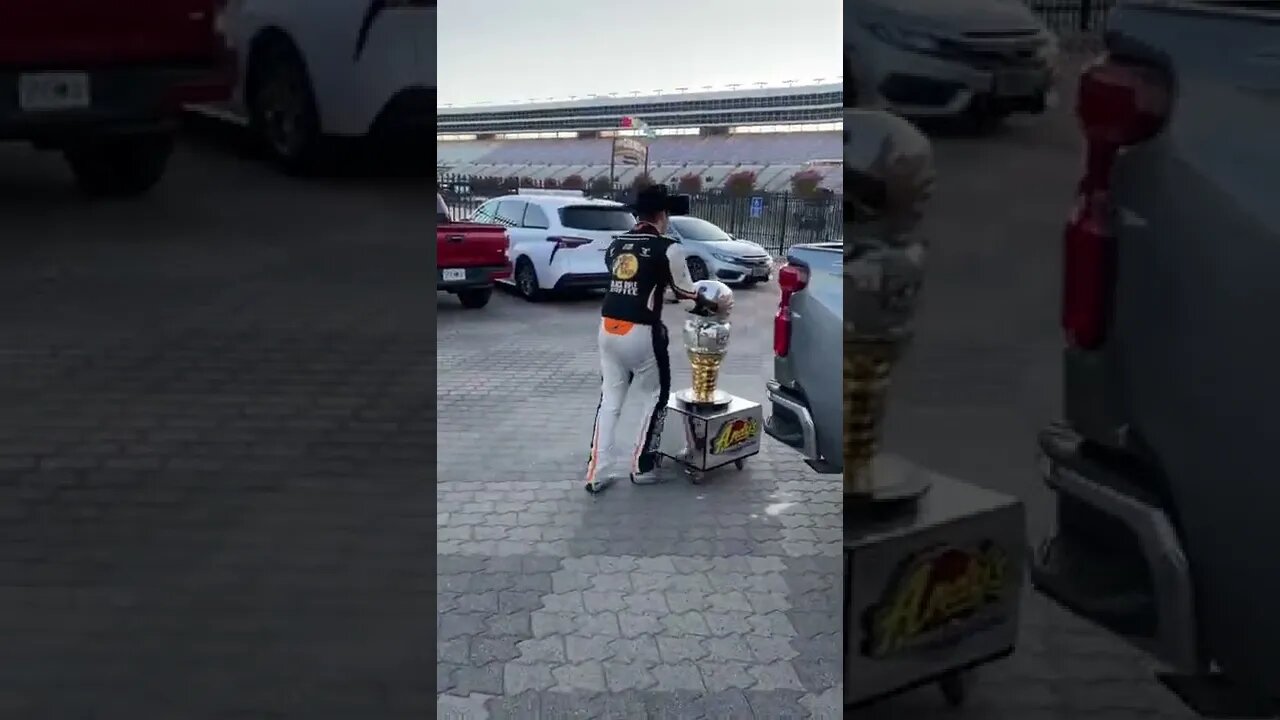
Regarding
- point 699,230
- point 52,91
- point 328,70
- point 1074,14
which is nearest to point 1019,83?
point 1074,14

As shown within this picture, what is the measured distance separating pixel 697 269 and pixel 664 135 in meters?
0.25

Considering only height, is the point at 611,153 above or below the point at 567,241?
above

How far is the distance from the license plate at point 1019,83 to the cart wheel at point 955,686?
2.94 ft

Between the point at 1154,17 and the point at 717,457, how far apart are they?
41.9 inches

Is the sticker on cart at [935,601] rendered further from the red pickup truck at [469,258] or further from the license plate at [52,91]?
the license plate at [52,91]

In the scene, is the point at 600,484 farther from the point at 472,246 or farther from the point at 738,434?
the point at 472,246

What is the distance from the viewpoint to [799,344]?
1.89m

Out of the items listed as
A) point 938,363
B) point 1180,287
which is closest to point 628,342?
point 938,363

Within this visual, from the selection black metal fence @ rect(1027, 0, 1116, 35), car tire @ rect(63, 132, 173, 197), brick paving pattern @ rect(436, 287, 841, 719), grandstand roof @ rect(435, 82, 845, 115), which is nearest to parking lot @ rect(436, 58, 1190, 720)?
brick paving pattern @ rect(436, 287, 841, 719)

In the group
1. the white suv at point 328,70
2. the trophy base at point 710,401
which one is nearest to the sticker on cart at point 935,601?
the trophy base at point 710,401

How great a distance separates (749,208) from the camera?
188 cm

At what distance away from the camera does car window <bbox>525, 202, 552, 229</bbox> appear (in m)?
1.93

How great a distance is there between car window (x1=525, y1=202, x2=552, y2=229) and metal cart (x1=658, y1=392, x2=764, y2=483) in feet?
1.41

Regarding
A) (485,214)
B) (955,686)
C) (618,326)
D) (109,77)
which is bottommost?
(955,686)
